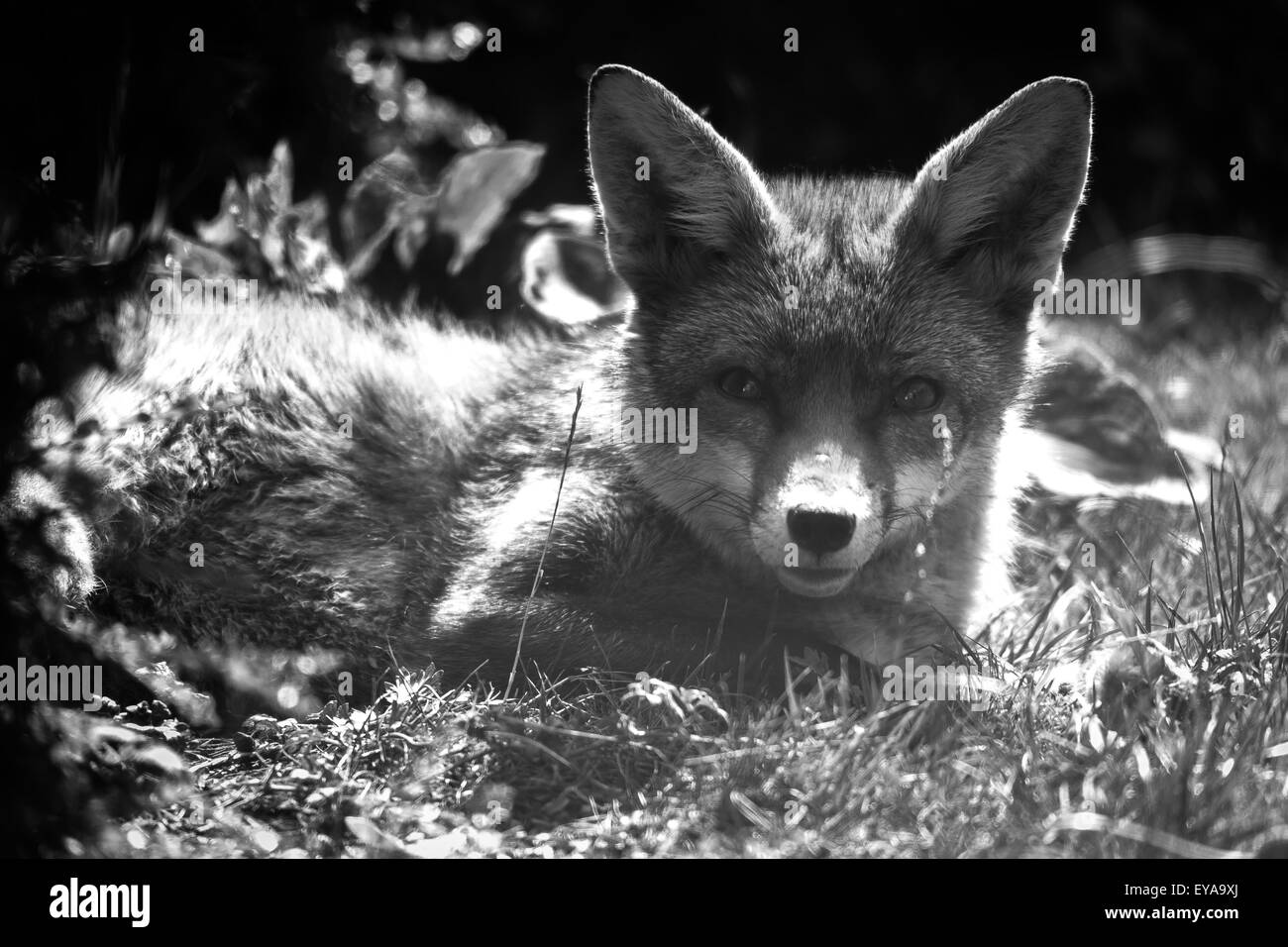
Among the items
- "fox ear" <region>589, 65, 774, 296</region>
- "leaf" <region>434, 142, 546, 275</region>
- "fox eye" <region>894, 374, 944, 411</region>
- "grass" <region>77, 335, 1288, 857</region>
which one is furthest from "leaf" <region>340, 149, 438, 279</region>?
"fox eye" <region>894, 374, 944, 411</region>

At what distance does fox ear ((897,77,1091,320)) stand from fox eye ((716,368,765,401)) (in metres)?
0.77

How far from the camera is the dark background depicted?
4.71m

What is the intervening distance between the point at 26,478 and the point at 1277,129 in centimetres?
869

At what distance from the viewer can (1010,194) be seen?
14.1 feet

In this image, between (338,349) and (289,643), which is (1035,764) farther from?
(338,349)

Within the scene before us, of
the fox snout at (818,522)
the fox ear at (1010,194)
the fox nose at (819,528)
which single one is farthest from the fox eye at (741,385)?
the fox ear at (1010,194)

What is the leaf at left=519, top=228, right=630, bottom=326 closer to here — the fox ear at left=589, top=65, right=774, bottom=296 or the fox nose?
the fox ear at left=589, top=65, right=774, bottom=296

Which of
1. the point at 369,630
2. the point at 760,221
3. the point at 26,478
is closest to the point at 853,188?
the point at 760,221

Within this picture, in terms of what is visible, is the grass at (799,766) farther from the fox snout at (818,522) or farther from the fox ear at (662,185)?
the fox ear at (662,185)

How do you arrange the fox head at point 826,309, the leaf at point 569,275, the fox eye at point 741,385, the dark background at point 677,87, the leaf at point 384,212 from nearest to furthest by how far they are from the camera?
1. the fox head at point 826,309
2. the fox eye at point 741,385
3. the dark background at point 677,87
4. the leaf at point 569,275
5. the leaf at point 384,212

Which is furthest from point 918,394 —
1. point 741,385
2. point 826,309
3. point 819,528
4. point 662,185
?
point 662,185

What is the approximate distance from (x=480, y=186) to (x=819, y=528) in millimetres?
3666

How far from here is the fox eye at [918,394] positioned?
411 centimetres

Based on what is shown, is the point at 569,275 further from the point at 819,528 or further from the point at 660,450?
the point at 819,528
